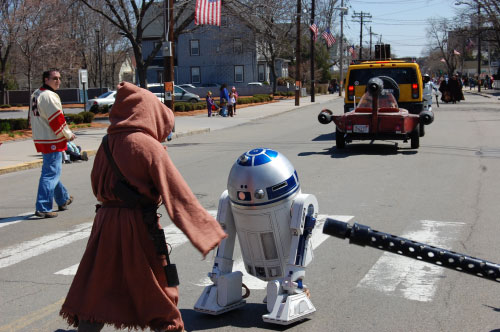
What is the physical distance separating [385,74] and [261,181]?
14.3m

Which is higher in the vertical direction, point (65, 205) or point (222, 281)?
point (222, 281)

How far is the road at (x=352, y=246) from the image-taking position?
4902 mm

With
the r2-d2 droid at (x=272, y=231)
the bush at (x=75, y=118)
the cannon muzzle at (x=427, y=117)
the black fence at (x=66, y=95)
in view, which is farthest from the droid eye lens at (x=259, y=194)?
the black fence at (x=66, y=95)

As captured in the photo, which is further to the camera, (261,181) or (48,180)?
(48,180)

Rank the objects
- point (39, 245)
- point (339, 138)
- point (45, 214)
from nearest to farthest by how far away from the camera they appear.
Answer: point (39, 245) < point (45, 214) < point (339, 138)

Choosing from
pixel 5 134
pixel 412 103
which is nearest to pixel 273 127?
pixel 412 103

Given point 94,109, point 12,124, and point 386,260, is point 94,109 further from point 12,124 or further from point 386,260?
point 386,260

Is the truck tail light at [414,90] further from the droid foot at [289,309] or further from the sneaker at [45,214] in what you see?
the droid foot at [289,309]

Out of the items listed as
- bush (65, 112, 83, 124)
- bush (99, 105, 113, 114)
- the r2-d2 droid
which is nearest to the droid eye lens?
the r2-d2 droid

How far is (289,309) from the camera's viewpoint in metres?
4.57

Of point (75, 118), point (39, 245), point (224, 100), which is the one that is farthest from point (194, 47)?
point (39, 245)

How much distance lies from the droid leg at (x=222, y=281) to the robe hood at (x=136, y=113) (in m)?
1.20

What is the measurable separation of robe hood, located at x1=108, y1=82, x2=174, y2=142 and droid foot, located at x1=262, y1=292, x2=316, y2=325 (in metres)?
1.57

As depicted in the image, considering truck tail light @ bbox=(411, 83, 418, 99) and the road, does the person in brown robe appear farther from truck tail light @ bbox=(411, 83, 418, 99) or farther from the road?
truck tail light @ bbox=(411, 83, 418, 99)
